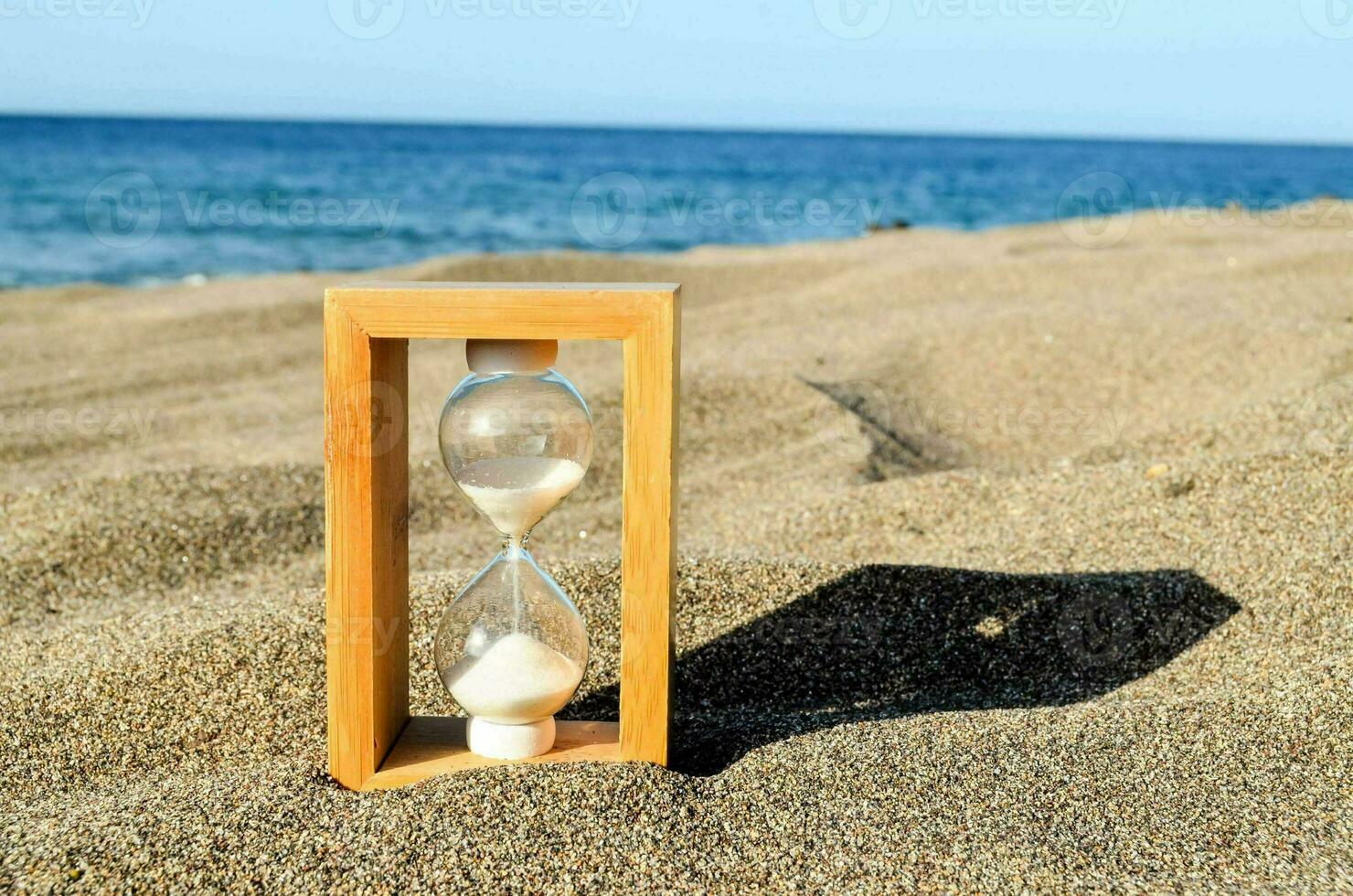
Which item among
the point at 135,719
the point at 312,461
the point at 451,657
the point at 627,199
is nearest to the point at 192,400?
the point at 312,461

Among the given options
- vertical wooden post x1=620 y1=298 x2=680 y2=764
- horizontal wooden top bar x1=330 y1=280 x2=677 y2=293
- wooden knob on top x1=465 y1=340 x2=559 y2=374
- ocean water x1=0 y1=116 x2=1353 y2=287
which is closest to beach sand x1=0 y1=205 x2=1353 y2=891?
vertical wooden post x1=620 y1=298 x2=680 y2=764

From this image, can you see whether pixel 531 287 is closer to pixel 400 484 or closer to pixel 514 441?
pixel 514 441

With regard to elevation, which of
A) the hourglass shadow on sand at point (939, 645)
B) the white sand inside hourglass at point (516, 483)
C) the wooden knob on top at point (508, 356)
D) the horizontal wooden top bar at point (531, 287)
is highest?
the horizontal wooden top bar at point (531, 287)

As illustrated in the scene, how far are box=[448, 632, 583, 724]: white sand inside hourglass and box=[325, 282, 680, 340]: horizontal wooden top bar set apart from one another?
609 mm

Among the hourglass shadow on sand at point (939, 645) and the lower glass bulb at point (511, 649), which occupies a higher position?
the lower glass bulb at point (511, 649)

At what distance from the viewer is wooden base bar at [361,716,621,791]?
2506 mm

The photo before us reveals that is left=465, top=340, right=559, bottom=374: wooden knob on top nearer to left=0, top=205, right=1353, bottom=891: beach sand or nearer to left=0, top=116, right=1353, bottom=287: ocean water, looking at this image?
left=0, top=205, right=1353, bottom=891: beach sand

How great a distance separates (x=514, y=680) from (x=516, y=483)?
1.41 feet

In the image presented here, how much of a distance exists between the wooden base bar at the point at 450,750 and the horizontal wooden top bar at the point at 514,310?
832 mm

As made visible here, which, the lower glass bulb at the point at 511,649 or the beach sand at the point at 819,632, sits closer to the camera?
the beach sand at the point at 819,632

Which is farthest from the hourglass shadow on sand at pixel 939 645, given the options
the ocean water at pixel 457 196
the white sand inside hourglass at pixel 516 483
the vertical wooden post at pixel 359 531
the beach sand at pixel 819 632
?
the ocean water at pixel 457 196

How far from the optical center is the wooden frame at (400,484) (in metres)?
2.33

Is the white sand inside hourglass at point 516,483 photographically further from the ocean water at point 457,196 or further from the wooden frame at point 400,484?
the ocean water at point 457,196

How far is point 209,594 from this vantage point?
13.4 ft
